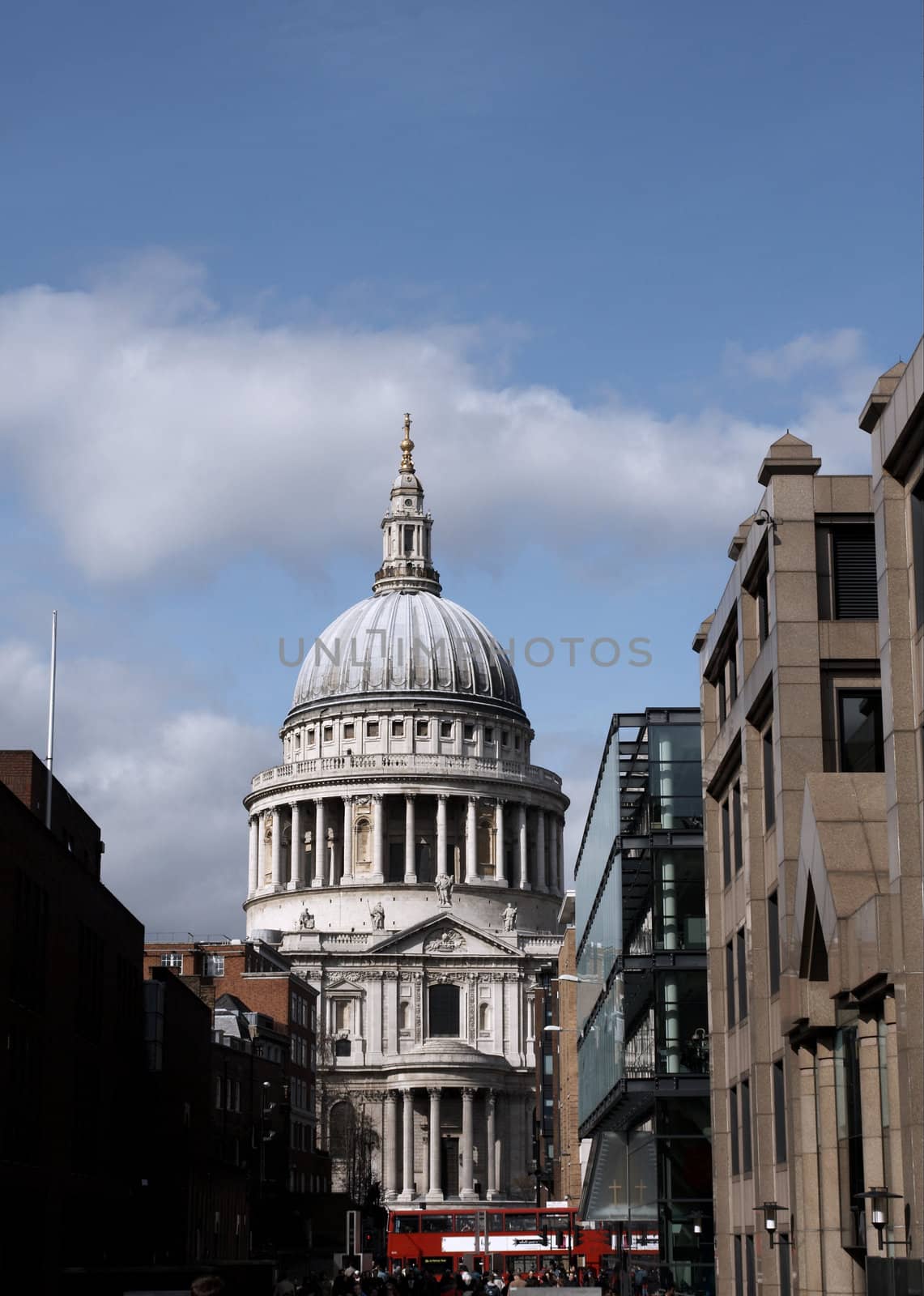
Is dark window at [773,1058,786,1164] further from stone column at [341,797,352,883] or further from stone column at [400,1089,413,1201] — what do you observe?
stone column at [341,797,352,883]

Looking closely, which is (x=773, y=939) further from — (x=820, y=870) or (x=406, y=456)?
(x=406, y=456)

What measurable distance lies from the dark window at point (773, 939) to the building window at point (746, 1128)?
4088 mm

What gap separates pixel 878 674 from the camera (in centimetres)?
3431

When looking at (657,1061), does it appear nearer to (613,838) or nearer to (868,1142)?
(613,838)

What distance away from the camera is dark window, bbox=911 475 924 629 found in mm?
25828

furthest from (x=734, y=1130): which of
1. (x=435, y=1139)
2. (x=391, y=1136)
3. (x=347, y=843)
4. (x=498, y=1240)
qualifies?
(x=347, y=843)

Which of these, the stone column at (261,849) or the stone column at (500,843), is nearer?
the stone column at (500,843)

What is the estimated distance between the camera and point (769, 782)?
37562mm

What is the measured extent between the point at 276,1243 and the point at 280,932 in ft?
256

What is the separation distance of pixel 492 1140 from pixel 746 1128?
114 meters

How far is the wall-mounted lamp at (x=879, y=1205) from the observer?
85.9 feet

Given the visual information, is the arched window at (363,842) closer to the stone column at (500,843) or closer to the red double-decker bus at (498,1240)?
the stone column at (500,843)

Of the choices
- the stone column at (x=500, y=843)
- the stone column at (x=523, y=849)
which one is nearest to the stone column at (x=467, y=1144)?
the stone column at (x=500, y=843)

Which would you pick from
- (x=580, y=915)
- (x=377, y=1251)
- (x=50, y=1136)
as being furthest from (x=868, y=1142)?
(x=377, y=1251)
